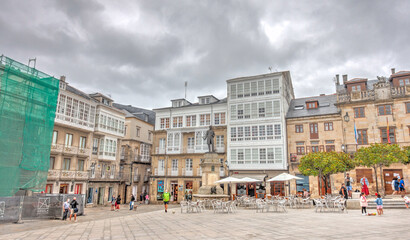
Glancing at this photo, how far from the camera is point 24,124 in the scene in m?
21.1

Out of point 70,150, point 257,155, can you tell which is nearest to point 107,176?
point 70,150

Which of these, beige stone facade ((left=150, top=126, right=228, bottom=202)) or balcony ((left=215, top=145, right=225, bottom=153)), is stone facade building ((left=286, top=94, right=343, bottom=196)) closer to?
balcony ((left=215, top=145, right=225, bottom=153))

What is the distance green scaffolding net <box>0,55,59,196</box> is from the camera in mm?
19562

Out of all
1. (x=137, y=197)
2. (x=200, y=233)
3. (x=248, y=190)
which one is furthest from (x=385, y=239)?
(x=137, y=197)

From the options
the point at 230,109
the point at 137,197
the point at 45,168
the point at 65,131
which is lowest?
the point at 137,197

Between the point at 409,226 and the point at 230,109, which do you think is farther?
the point at 230,109

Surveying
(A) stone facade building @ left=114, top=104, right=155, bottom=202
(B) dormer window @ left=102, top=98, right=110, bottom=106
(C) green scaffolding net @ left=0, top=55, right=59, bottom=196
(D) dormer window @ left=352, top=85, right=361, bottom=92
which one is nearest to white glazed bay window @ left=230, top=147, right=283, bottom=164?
(D) dormer window @ left=352, top=85, right=361, bottom=92

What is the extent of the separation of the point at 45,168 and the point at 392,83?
35.8 metres

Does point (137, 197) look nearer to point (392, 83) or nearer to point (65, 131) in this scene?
point (65, 131)

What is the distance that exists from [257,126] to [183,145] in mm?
10980

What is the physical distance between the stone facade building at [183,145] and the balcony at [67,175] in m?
10.9

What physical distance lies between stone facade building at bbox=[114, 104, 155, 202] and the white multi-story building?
44.0ft

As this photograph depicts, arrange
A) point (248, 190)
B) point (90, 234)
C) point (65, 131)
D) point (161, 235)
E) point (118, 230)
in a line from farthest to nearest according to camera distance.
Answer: point (248, 190) → point (65, 131) → point (118, 230) → point (90, 234) → point (161, 235)

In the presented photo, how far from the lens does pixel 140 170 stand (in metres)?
41.7
